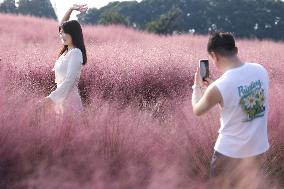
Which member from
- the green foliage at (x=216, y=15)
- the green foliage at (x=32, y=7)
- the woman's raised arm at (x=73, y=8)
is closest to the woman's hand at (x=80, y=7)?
the woman's raised arm at (x=73, y=8)

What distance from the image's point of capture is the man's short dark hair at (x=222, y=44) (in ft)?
10.4

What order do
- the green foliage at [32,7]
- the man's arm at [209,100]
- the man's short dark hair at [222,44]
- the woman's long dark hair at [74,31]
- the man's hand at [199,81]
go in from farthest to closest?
the green foliage at [32,7]
the woman's long dark hair at [74,31]
the man's hand at [199,81]
the man's short dark hair at [222,44]
the man's arm at [209,100]

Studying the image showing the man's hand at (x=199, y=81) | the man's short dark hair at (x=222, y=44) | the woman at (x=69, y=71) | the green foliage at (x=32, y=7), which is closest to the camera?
the man's short dark hair at (x=222, y=44)

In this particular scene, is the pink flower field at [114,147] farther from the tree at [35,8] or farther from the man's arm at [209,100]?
the tree at [35,8]

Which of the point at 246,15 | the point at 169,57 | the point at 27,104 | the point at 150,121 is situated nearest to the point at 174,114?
the point at 150,121

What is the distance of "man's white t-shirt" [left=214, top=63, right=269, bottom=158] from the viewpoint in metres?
3.05

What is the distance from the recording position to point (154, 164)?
121 inches

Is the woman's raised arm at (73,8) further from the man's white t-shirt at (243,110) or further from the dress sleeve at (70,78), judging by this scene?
the man's white t-shirt at (243,110)

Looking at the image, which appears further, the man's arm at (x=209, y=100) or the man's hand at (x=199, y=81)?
the man's hand at (x=199, y=81)

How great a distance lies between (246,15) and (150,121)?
37667 mm

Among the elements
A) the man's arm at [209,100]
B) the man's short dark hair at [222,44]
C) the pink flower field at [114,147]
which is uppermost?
the man's short dark hair at [222,44]

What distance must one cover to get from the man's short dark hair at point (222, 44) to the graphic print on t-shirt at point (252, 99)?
21 cm

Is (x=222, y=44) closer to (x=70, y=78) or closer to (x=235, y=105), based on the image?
(x=235, y=105)

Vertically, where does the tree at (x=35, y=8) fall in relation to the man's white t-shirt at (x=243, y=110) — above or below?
below
